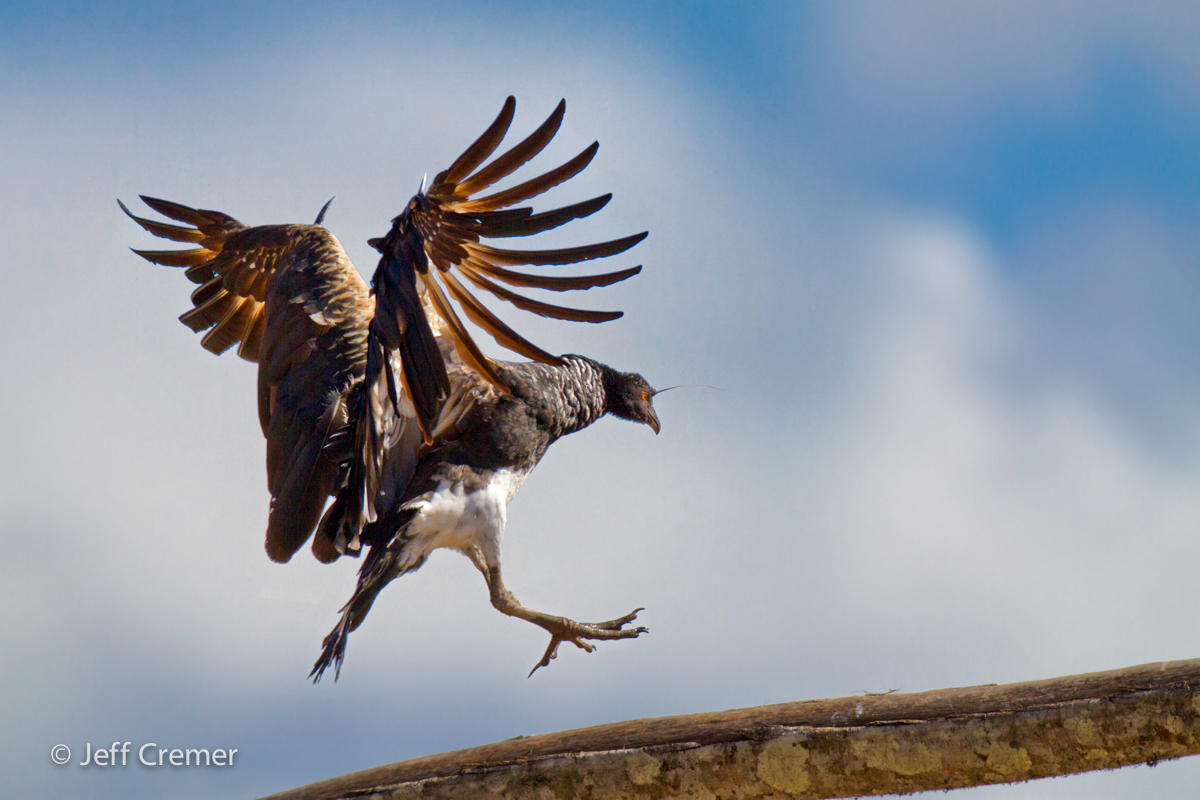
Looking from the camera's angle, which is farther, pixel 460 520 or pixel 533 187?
pixel 460 520

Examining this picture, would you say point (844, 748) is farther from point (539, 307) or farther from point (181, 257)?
point (181, 257)

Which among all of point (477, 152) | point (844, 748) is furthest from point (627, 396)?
point (844, 748)

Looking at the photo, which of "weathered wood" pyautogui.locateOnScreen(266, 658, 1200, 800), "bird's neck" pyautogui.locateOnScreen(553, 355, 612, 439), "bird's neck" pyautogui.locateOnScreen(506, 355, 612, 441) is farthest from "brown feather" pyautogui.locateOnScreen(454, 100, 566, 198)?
"weathered wood" pyautogui.locateOnScreen(266, 658, 1200, 800)

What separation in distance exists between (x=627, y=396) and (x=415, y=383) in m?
2.42

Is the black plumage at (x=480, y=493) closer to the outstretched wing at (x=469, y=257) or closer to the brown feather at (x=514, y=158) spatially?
the outstretched wing at (x=469, y=257)

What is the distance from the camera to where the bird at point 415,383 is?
169 inches

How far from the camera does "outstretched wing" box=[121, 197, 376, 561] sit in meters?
4.88

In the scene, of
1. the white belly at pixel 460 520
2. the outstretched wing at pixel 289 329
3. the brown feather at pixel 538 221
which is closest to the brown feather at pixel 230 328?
the outstretched wing at pixel 289 329

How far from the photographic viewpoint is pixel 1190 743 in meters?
3.22

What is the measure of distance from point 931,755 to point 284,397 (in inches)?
125

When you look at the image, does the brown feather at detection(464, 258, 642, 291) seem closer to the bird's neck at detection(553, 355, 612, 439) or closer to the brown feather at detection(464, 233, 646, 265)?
the brown feather at detection(464, 233, 646, 265)

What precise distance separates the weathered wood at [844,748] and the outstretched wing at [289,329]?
1495 mm

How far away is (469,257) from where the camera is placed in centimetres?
469

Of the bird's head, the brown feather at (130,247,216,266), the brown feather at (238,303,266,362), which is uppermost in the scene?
the brown feather at (130,247,216,266)
